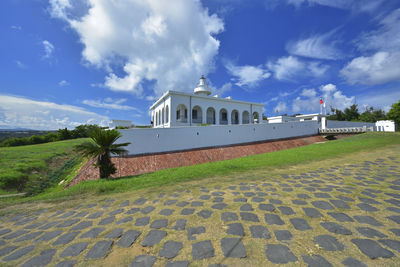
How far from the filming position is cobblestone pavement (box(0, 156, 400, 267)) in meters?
1.77

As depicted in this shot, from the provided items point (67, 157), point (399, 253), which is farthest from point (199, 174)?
point (67, 157)

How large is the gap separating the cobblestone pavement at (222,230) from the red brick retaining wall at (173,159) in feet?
18.1

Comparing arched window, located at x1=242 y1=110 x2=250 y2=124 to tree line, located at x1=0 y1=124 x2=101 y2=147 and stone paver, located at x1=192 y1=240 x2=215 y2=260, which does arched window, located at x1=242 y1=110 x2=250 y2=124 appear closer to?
tree line, located at x1=0 y1=124 x2=101 y2=147

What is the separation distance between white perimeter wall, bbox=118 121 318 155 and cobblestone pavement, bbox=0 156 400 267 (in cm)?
772

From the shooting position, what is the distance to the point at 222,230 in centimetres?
228

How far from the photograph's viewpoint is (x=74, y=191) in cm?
521

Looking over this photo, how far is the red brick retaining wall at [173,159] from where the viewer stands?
29.6 ft

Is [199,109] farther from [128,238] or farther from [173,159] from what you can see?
[128,238]

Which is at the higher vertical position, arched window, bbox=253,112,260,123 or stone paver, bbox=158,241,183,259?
arched window, bbox=253,112,260,123

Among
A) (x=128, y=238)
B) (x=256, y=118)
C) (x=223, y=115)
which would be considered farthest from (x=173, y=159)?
(x=256, y=118)

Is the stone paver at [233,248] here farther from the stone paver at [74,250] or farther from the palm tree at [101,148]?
the palm tree at [101,148]

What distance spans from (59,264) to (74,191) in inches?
169

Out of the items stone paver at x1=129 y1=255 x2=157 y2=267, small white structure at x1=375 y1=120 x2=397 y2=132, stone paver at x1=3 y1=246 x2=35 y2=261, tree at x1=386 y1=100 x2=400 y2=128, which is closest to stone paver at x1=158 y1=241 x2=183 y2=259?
stone paver at x1=129 y1=255 x2=157 y2=267

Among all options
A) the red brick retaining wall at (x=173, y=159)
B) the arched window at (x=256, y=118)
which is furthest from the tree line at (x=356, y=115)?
the red brick retaining wall at (x=173, y=159)
